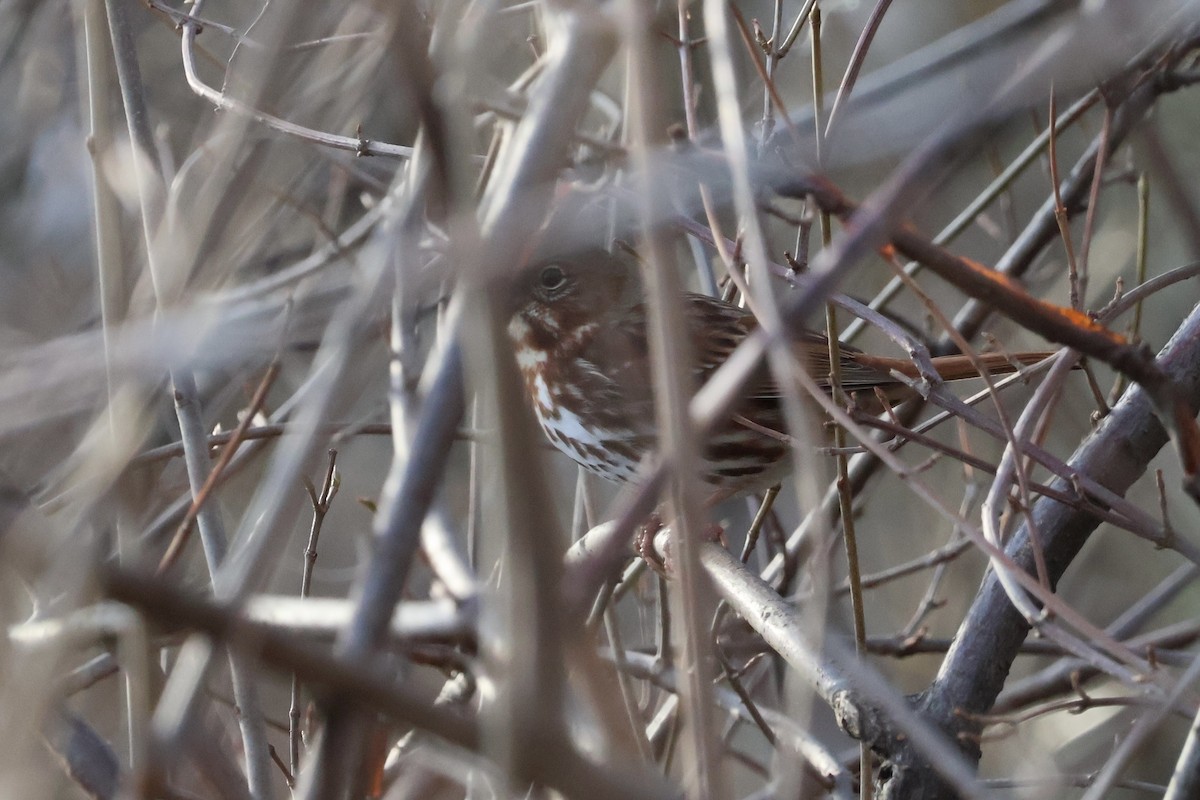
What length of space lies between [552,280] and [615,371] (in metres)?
0.73

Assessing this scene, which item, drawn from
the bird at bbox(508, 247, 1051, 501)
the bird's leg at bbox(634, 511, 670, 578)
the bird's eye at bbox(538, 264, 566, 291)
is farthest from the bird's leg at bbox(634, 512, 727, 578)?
the bird's eye at bbox(538, 264, 566, 291)

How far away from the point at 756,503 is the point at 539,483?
338 centimetres

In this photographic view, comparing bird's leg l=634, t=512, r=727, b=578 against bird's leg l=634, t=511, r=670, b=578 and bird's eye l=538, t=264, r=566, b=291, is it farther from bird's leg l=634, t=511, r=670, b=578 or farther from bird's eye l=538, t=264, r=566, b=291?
bird's eye l=538, t=264, r=566, b=291

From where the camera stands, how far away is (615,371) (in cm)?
325

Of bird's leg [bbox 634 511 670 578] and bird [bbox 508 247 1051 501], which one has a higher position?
bird [bbox 508 247 1051 501]

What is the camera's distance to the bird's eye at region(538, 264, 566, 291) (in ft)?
12.6

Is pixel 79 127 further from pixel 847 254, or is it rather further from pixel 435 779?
pixel 847 254

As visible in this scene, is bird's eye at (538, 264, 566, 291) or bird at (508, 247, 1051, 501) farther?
bird's eye at (538, 264, 566, 291)

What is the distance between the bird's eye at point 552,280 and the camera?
12.6ft

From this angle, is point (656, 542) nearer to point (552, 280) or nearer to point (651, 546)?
point (651, 546)

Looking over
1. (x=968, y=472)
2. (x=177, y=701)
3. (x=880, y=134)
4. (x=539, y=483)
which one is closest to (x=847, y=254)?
(x=539, y=483)

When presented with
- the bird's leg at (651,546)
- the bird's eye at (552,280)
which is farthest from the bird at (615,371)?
the bird's leg at (651,546)

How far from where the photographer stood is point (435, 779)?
1788mm

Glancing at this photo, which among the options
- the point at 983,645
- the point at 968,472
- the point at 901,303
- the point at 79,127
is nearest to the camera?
the point at 983,645
